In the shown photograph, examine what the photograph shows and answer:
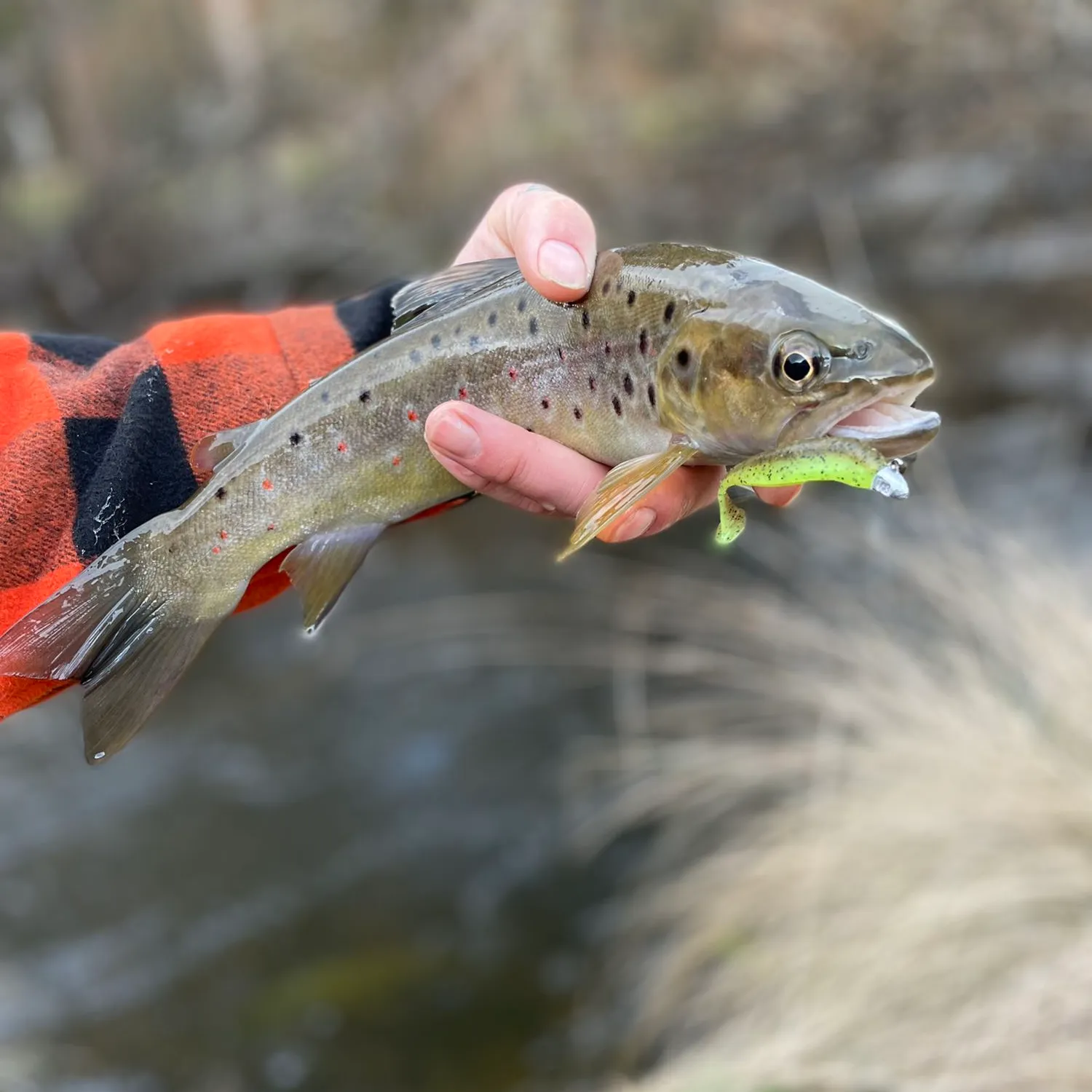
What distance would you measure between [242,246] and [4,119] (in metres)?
3.83

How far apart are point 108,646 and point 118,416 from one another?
54cm

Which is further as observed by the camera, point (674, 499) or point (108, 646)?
point (674, 499)

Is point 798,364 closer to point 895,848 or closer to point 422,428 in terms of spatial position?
point 422,428

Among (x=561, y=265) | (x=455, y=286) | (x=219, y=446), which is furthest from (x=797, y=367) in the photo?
(x=219, y=446)

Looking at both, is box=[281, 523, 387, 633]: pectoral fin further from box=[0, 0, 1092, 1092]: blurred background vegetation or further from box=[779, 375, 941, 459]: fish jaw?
box=[0, 0, 1092, 1092]: blurred background vegetation

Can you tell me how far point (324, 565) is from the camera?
2113 millimetres

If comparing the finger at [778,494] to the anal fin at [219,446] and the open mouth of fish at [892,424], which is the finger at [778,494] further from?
the anal fin at [219,446]

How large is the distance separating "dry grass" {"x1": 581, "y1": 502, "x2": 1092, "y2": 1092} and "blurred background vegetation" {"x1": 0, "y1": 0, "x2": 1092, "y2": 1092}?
2cm

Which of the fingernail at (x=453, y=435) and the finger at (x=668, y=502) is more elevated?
the fingernail at (x=453, y=435)

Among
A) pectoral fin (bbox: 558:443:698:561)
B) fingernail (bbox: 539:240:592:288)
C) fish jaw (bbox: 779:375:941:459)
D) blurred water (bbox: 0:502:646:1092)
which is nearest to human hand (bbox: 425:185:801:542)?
fingernail (bbox: 539:240:592:288)

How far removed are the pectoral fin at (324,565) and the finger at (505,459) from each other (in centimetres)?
26

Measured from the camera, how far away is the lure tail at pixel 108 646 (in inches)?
76.2

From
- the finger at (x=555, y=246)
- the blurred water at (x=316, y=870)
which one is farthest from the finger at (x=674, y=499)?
the blurred water at (x=316, y=870)

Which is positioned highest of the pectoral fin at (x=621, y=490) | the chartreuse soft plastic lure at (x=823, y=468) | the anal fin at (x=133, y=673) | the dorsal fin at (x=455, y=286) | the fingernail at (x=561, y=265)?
the fingernail at (x=561, y=265)
